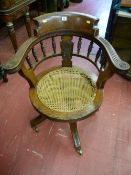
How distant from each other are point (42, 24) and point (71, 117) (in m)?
0.54

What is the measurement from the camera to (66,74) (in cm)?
122

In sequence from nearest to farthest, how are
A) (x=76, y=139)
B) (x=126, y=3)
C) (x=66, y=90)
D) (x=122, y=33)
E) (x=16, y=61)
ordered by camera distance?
(x=16, y=61), (x=66, y=90), (x=76, y=139), (x=126, y=3), (x=122, y=33)

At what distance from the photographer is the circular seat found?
40.9 inches

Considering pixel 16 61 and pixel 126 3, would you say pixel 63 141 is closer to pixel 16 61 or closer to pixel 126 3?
pixel 16 61

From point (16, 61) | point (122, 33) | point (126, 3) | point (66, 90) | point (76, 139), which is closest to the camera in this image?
point (16, 61)

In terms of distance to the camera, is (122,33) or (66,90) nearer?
(66,90)

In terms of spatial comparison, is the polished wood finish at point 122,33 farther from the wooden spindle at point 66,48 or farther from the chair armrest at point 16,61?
the chair armrest at point 16,61

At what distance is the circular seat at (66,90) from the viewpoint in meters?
1.04

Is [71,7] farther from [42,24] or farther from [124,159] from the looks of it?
[124,159]

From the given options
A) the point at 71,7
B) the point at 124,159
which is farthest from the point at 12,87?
the point at 71,7

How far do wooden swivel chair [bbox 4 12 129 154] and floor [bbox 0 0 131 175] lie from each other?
12cm

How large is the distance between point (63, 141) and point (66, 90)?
0.43 m

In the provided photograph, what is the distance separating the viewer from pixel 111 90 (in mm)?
1693

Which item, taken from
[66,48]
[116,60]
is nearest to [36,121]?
[66,48]
